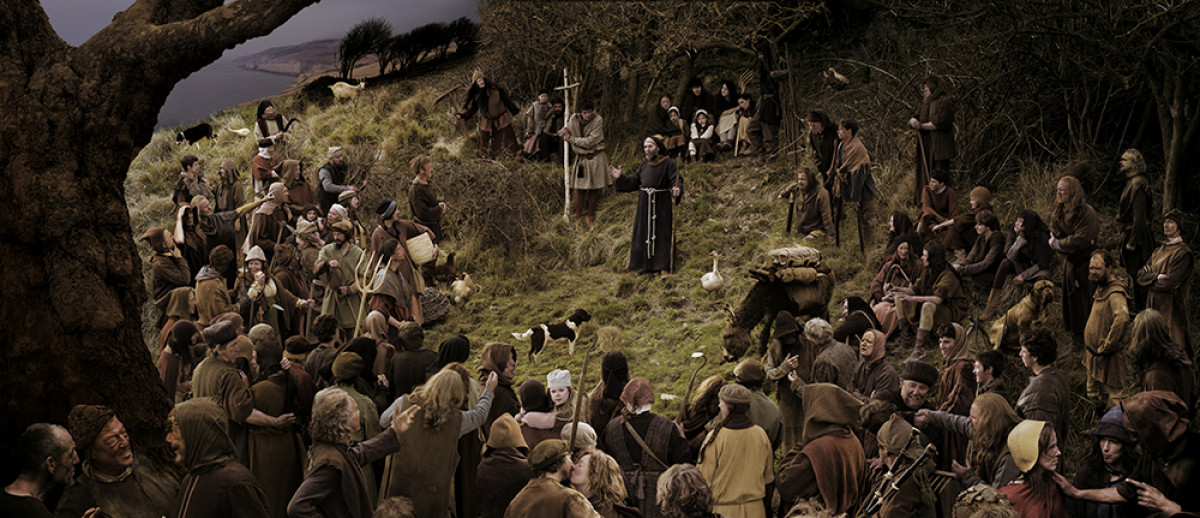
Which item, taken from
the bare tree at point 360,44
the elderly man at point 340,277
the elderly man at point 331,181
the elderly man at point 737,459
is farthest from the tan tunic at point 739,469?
the bare tree at point 360,44

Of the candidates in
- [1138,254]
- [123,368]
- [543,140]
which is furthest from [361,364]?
[543,140]

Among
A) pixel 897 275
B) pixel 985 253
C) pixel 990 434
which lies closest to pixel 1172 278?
pixel 985 253

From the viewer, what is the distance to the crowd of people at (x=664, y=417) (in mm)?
5559

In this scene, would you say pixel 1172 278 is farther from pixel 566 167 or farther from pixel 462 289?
pixel 566 167

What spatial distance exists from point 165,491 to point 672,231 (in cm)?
815

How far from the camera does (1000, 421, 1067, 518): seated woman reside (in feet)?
18.4

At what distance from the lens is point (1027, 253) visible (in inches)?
408

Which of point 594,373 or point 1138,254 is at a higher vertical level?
point 1138,254

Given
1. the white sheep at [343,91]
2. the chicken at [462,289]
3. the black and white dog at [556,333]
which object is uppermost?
the white sheep at [343,91]

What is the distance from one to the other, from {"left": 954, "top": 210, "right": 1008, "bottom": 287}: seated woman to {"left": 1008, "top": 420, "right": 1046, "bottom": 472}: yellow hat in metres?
5.17

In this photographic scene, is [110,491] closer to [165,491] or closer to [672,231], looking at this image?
[165,491]

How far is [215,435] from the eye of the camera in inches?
219

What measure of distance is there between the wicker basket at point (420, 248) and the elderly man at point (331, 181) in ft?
7.71

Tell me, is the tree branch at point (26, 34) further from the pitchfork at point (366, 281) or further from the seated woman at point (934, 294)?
the seated woman at point (934, 294)
